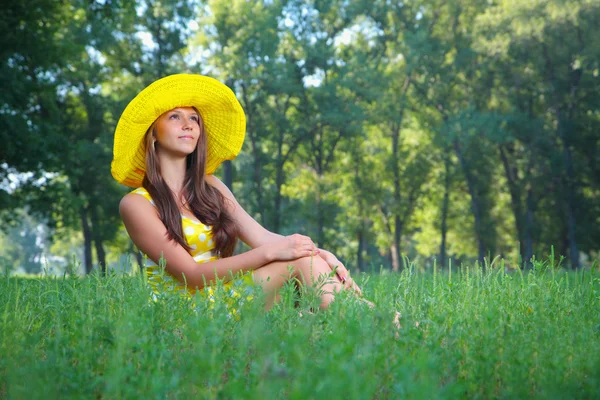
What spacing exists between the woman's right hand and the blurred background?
981 inches

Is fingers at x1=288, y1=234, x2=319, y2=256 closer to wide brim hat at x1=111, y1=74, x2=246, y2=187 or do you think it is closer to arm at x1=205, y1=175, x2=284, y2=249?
arm at x1=205, y1=175, x2=284, y2=249

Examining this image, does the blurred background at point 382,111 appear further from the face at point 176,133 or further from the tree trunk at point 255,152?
the face at point 176,133

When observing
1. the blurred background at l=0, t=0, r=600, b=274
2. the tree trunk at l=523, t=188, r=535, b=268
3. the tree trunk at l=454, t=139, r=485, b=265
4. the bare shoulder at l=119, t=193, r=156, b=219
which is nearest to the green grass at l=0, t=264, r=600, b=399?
the bare shoulder at l=119, t=193, r=156, b=219

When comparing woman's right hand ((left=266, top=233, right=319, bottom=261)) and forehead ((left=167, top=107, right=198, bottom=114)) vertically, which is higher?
forehead ((left=167, top=107, right=198, bottom=114))

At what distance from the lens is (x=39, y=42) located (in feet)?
73.8

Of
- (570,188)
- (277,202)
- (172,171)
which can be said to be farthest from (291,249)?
(277,202)

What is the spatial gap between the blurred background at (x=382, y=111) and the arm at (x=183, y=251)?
24.2 m

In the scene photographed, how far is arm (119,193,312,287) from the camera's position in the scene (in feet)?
14.5

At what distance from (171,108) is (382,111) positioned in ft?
110

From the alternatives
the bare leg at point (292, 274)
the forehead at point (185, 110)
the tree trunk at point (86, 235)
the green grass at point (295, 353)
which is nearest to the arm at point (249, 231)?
the forehead at point (185, 110)

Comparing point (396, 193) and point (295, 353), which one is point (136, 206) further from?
point (396, 193)

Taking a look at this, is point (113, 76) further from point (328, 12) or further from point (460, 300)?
point (460, 300)

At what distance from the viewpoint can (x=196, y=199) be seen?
5285 millimetres

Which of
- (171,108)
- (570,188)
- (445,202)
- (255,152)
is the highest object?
→ (255,152)
